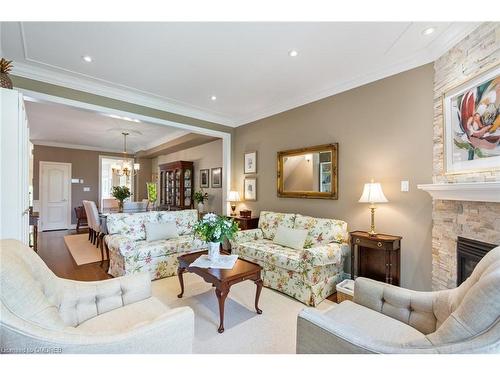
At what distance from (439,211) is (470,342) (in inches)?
71.4

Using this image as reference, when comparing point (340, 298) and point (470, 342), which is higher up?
point (470, 342)

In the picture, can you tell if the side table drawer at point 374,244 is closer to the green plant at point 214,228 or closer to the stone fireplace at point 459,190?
the stone fireplace at point 459,190

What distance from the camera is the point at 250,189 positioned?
4.63m

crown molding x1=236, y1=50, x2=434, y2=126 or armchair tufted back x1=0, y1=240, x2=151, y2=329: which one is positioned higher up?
crown molding x1=236, y1=50, x2=434, y2=126

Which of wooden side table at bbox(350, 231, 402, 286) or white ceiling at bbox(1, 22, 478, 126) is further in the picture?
wooden side table at bbox(350, 231, 402, 286)

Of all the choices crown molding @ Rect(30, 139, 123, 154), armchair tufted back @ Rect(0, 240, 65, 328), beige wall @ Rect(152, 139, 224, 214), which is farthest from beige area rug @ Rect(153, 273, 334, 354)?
crown molding @ Rect(30, 139, 123, 154)

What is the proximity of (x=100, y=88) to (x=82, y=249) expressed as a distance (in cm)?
344

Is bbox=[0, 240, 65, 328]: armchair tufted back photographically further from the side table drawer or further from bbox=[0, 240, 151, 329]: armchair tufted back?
the side table drawer

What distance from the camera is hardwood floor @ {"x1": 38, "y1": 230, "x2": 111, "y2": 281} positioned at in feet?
11.0

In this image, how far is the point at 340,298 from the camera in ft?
8.12

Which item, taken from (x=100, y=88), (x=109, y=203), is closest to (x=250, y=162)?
(x=100, y=88)

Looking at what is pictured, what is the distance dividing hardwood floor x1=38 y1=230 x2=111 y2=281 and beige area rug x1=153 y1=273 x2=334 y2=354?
3.85 feet
